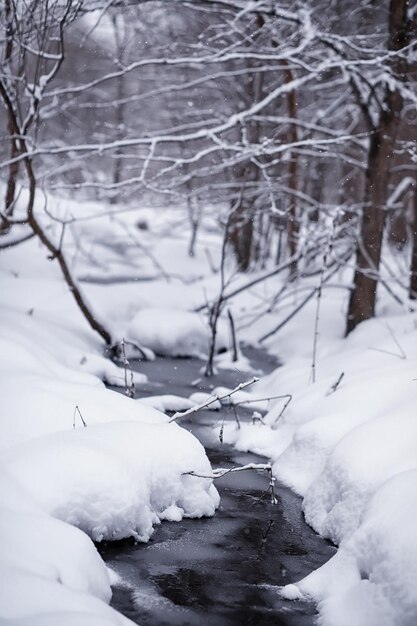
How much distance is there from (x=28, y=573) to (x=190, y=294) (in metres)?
11.0

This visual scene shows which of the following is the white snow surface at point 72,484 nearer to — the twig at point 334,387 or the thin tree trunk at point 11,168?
the twig at point 334,387

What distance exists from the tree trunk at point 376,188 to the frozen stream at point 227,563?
5045mm

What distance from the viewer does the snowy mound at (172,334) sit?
11.1 m

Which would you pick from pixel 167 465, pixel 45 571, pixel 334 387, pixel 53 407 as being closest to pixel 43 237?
pixel 53 407

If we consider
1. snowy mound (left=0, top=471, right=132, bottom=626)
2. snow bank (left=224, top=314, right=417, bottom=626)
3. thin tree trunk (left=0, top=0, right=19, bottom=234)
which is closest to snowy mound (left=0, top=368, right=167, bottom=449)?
snowy mound (left=0, top=471, right=132, bottom=626)

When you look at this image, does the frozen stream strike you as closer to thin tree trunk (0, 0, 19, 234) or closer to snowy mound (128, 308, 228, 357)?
thin tree trunk (0, 0, 19, 234)

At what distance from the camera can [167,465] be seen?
4.93 meters

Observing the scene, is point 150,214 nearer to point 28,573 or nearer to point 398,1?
point 398,1

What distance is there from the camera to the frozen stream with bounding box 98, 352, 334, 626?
3686 mm

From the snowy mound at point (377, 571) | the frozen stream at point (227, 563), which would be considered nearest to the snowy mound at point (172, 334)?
the frozen stream at point (227, 563)

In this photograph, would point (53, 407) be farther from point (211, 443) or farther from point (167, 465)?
point (211, 443)

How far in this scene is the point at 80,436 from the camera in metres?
4.82

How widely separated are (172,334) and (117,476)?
678 cm

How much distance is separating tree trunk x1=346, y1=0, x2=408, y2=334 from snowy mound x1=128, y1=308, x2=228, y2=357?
255cm
